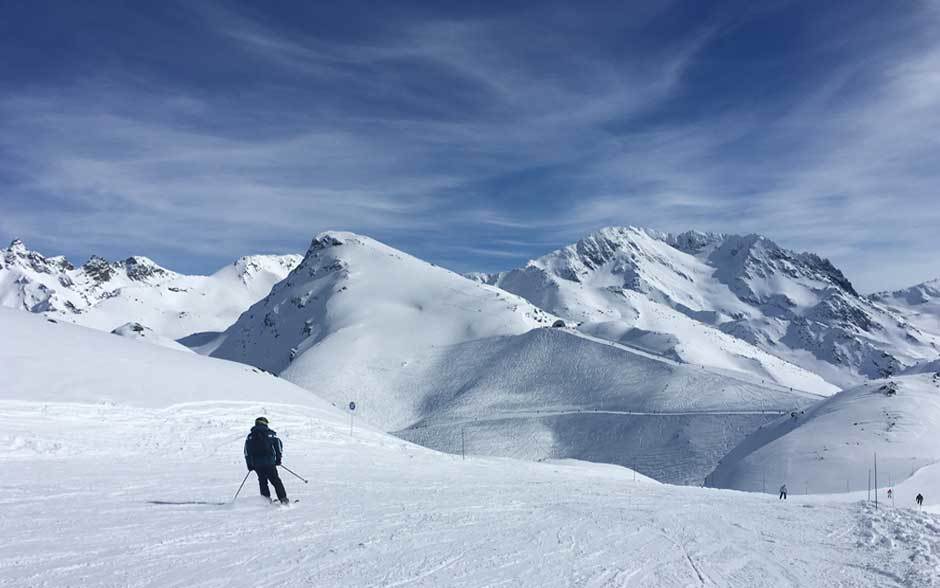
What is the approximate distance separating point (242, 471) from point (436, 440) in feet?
222

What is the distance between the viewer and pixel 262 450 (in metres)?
13.0

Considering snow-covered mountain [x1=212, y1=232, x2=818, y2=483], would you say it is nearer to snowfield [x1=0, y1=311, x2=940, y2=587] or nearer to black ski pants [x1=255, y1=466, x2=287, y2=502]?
snowfield [x1=0, y1=311, x2=940, y2=587]

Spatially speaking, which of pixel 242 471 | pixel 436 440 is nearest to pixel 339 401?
pixel 436 440

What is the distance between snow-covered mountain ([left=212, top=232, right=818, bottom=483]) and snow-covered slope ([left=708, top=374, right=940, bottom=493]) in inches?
385

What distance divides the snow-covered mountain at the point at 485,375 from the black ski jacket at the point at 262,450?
58436mm

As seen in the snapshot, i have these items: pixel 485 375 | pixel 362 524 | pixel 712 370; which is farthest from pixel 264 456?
pixel 485 375

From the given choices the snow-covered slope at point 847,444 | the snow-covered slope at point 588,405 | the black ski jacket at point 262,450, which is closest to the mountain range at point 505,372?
the snow-covered slope at point 588,405

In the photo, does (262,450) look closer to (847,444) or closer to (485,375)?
(847,444)

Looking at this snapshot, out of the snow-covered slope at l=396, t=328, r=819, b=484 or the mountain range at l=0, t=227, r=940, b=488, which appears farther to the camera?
the mountain range at l=0, t=227, r=940, b=488

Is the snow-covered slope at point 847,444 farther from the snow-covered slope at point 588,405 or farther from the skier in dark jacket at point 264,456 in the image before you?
the skier in dark jacket at point 264,456

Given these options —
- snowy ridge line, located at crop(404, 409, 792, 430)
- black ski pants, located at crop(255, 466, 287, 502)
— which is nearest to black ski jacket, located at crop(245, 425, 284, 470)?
black ski pants, located at crop(255, 466, 287, 502)

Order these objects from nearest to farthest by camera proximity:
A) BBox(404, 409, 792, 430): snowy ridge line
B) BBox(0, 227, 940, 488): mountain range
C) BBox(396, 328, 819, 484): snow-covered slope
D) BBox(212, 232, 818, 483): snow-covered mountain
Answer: BBox(396, 328, 819, 484): snow-covered slope < BBox(0, 227, 940, 488): mountain range < BBox(404, 409, 792, 430): snowy ridge line < BBox(212, 232, 818, 483): snow-covered mountain

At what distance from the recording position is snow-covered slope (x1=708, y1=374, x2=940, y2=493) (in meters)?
45.2

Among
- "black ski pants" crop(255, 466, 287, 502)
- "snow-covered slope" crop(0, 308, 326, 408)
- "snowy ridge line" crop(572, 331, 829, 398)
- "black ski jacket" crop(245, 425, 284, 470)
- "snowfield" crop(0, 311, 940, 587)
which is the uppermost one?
"snowy ridge line" crop(572, 331, 829, 398)
